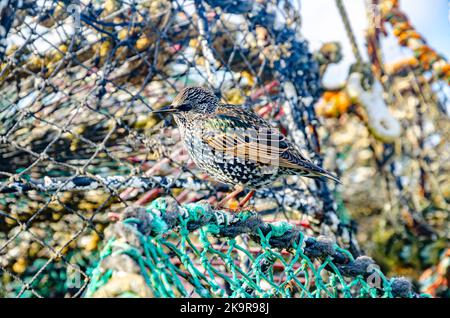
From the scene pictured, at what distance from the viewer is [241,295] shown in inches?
69.7

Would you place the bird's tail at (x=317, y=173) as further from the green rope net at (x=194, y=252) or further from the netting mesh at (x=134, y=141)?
Answer: the green rope net at (x=194, y=252)

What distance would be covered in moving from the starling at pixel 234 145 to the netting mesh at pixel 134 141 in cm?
20

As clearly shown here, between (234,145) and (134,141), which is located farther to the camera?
(134,141)

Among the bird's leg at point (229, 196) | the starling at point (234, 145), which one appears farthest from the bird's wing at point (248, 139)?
the bird's leg at point (229, 196)

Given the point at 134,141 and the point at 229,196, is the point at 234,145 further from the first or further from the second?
the point at 134,141

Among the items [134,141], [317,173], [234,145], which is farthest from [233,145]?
[134,141]

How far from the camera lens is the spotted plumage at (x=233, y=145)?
2.65 metres

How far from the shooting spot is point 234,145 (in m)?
2.71

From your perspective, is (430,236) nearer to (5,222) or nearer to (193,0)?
(193,0)

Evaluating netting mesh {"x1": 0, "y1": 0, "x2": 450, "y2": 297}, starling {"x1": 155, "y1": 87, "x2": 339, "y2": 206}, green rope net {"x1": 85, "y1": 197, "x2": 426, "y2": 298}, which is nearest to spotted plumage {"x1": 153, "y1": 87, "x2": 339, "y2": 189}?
starling {"x1": 155, "y1": 87, "x2": 339, "y2": 206}

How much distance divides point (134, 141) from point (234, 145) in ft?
2.06

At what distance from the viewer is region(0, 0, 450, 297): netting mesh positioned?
7.55ft

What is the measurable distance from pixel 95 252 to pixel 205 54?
4.00ft
